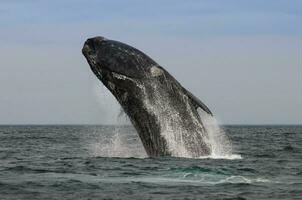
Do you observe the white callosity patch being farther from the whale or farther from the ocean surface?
the ocean surface

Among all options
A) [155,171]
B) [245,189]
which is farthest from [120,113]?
[245,189]

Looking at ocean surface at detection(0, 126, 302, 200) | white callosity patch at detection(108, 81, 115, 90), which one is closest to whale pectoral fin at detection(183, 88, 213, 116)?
ocean surface at detection(0, 126, 302, 200)

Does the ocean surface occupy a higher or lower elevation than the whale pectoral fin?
lower

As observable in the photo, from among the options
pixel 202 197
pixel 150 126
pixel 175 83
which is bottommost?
pixel 202 197

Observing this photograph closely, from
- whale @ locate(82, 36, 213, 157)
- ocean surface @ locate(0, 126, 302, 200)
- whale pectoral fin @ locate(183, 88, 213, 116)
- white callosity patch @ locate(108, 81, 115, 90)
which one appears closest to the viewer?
ocean surface @ locate(0, 126, 302, 200)

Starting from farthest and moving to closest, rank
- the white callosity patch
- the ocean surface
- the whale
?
1. the white callosity patch
2. the whale
3. the ocean surface

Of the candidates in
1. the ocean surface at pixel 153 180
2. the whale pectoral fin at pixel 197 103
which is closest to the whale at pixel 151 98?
the whale pectoral fin at pixel 197 103

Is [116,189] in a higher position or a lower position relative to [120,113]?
lower

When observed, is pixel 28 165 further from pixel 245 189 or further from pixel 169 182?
pixel 245 189

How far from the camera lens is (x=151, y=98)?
19031mm

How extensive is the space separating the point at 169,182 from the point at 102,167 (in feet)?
13.1

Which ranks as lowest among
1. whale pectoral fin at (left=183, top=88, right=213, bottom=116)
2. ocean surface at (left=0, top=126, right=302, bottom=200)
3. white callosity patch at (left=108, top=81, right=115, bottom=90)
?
ocean surface at (left=0, top=126, right=302, bottom=200)

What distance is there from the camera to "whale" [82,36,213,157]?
18.6 m

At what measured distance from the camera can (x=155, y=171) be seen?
1755 cm
